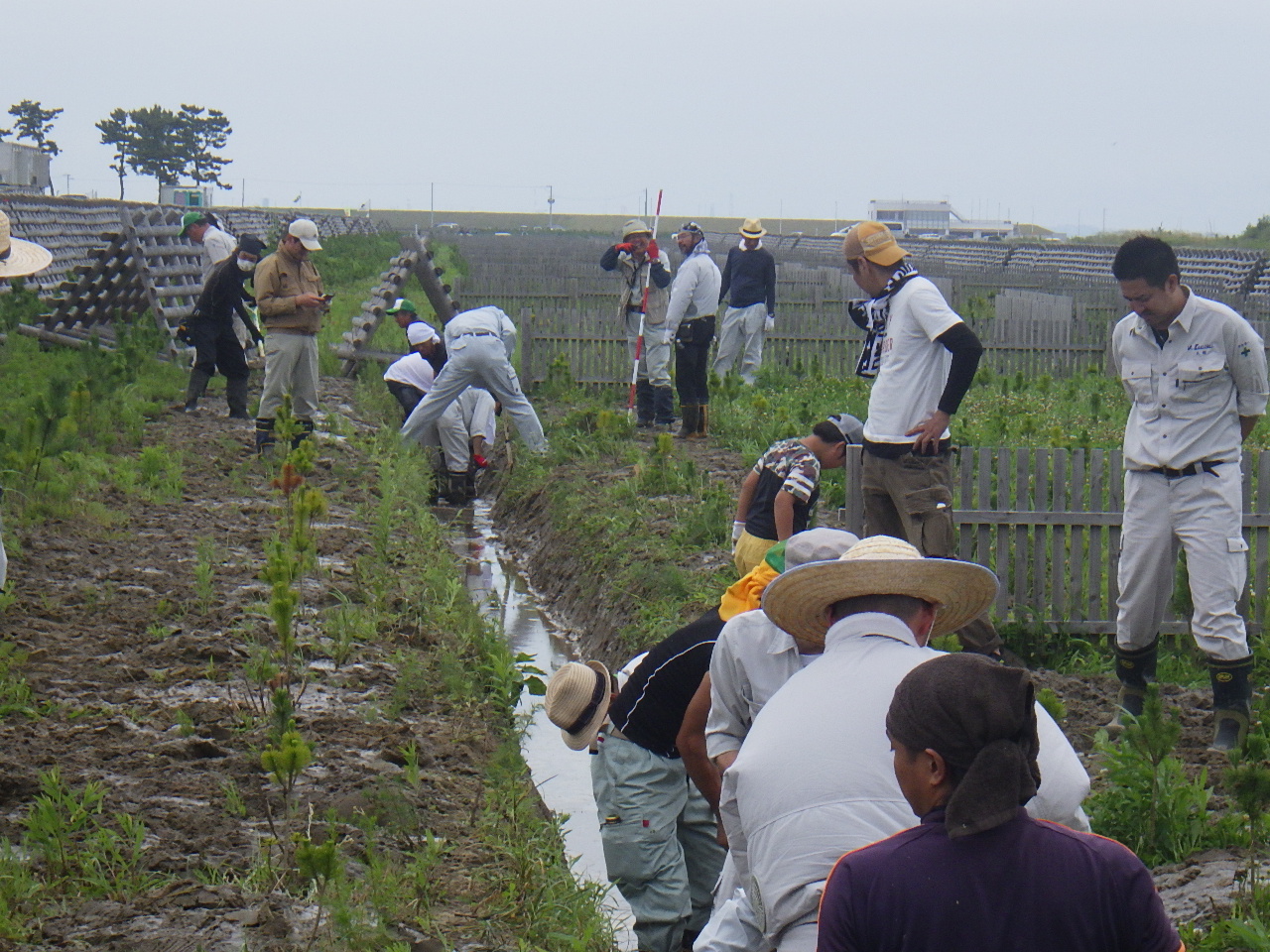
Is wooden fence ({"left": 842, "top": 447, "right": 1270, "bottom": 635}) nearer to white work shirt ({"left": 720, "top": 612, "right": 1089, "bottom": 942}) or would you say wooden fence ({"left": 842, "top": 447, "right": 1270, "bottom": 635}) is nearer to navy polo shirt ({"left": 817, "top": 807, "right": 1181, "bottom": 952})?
white work shirt ({"left": 720, "top": 612, "right": 1089, "bottom": 942})

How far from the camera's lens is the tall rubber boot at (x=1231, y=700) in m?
5.43

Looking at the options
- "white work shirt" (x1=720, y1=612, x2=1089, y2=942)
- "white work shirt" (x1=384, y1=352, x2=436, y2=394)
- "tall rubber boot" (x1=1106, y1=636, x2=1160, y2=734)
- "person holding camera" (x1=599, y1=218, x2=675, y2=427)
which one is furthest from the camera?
"person holding camera" (x1=599, y1=218, x2=675, y2=427)

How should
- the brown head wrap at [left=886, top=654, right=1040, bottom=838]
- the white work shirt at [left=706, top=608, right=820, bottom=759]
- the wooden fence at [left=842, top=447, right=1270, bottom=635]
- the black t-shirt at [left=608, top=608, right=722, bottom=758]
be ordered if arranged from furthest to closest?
the wooden fence at [left=842, top=447, right=1270, bottom=635], the black t-shirt at [left=608, top=608, right=722, bottom=758], the white work shirt at [left=706, top=608, right=820, bottom=759], the brown head wrap at [left=886, top=654, right=1040, bottom=838]

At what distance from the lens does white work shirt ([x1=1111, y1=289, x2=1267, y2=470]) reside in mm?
5402

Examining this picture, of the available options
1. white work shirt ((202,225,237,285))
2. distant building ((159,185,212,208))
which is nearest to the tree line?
distant building ((159,185,212,208))

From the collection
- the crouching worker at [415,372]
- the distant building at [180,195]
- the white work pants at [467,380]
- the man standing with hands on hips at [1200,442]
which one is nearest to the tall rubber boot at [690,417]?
the white work pants at [467,380]

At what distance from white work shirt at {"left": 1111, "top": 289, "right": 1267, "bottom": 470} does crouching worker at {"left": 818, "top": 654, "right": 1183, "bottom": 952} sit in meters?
3.74

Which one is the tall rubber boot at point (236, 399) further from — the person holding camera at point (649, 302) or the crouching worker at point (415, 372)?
the person holding camera at point (649, 302)

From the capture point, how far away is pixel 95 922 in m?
3.88

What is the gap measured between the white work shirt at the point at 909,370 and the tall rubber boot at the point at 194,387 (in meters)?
8.53

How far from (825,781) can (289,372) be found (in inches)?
363

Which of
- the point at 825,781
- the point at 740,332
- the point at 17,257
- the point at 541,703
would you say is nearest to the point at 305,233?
the point at 541,703

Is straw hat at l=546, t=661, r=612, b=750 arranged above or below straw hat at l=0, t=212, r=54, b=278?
below

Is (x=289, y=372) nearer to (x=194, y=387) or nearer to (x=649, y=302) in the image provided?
(x=194, y=387)
